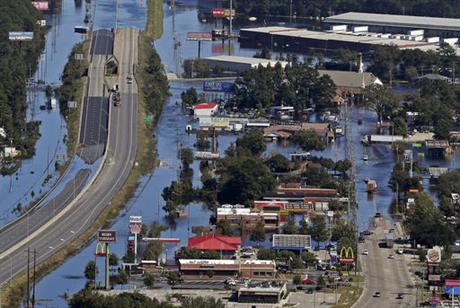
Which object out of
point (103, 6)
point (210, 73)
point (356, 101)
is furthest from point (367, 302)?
point (103, 6)

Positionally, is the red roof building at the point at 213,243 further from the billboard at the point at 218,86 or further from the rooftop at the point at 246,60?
the rooftop at the point at 246,60

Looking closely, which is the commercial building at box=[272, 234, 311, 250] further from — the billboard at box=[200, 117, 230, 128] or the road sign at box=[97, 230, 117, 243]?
the billboard at box=[200, 117, 230, 128]

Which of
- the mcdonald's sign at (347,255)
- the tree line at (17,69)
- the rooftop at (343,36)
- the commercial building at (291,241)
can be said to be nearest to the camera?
the mcdonald's sign at (347,255)

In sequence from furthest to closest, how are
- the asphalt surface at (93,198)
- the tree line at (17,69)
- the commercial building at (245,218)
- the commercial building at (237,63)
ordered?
the commercial building at (237,63) < the tree line at (17,69) < the commercial building at (245,218) < the asphalt surface at (93,198)

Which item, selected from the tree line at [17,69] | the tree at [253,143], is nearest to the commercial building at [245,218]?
the tree at [253,143]

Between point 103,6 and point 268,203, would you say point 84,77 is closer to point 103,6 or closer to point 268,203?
point 268,203

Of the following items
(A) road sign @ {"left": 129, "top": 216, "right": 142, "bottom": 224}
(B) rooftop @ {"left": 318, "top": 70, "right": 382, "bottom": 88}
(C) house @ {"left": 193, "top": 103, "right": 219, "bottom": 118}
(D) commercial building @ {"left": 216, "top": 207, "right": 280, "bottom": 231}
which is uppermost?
(B) rooftop @ {"left": 318, "top": 70, "right": 382, "bottom": 88}

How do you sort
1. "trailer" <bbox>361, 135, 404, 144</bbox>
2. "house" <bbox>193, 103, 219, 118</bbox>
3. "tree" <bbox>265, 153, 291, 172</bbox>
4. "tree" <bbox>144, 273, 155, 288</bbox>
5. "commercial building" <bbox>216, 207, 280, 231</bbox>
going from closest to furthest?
"tree" <bbox>144, 273, 155, 288</bbox> < "commercial building" <bbox>216, 207, 280, 231</bbox> < "tree" <bbox>265, 153, 291, 172</bbox> < "trailer" <bbox>361, 135, 404, 144</bbox> < "house" <bbox>193, 103, 219, 118</bbox>

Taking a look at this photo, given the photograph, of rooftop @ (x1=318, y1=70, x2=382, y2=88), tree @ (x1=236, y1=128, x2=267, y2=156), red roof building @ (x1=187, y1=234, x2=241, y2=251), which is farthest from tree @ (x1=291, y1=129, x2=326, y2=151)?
red roof building @ (x1=187, y1=234, x2=241, y2=251)
